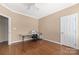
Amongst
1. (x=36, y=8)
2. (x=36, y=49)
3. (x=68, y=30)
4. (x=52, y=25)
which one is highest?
(x=36, y=8)

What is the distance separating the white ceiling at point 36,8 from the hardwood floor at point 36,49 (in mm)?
683

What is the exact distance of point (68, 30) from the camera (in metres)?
1.88

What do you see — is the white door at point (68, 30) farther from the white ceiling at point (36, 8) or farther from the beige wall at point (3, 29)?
the beige wall at point (3, 29)

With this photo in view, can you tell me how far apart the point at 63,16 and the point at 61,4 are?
27cm

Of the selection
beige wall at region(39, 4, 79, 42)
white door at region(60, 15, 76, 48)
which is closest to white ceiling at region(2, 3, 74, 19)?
beige wall at region(39, 4, 79, 42)

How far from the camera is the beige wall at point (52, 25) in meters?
1.94

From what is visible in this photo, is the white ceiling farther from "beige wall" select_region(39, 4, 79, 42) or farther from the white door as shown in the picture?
the white door

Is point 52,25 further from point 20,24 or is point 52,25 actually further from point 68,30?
point 20,24

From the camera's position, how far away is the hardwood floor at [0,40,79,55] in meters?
1.80

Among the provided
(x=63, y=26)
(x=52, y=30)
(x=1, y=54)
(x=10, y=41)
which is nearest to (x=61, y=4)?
(x=63, y=26)

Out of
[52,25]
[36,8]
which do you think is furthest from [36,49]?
[36,8]

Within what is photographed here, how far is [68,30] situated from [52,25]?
391mm
